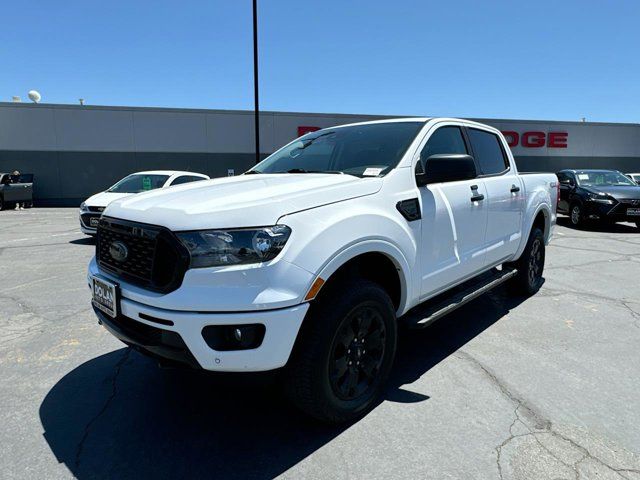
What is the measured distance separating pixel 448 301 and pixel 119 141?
20.8m

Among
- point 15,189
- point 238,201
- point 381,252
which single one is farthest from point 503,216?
point 15,189

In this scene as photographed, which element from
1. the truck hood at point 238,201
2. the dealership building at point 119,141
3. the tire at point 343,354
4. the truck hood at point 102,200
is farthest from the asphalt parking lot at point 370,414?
the dealership building at point 119,141

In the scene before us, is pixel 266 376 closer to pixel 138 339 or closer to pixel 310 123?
pixel 138 339

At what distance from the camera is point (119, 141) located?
20734 mm

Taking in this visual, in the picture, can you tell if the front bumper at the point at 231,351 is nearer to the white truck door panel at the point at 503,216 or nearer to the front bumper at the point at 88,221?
the white truck door panel at the point at 503,216

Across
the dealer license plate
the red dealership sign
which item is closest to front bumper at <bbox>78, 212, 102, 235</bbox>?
the dealer license plate

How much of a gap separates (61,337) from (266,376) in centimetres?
273

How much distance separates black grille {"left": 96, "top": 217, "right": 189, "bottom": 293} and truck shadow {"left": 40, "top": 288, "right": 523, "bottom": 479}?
22.7 inches

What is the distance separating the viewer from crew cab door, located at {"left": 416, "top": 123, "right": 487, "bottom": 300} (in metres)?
3.14

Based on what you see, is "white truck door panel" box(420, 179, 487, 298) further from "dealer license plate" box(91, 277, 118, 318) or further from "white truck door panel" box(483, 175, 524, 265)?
"dealer license plate" box(91, 277, 118, 318)

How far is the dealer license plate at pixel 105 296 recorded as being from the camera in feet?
8.07

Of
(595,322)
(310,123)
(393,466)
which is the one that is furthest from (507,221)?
(310,123)

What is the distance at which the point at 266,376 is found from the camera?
7.30ft

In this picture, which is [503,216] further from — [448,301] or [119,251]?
[119,251]
